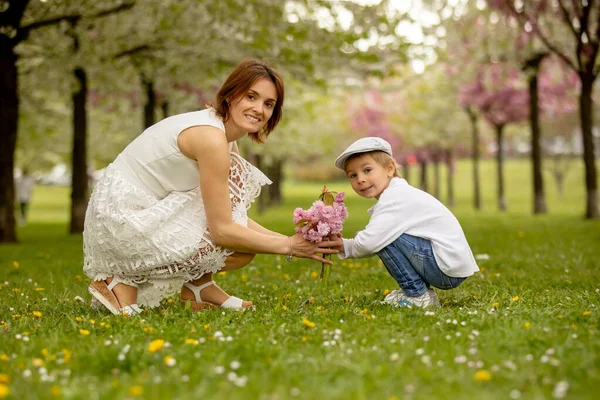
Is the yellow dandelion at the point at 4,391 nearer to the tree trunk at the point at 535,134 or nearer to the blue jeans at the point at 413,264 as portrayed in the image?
the blue jeans at the point at 413,264

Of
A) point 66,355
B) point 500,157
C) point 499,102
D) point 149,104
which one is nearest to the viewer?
point 66,355

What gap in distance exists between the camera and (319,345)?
3.76 m

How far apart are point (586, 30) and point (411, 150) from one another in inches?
921

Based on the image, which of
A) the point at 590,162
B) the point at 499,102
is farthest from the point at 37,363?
the point at 499,102

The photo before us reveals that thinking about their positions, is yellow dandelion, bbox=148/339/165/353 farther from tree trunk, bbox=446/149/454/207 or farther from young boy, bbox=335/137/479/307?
tree trunk, bbox=446/149/454/207

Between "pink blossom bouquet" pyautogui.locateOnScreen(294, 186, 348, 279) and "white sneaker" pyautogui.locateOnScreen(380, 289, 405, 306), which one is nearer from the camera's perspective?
"pink blossom bouquet" pyautogui.locateOnScreen(294, 186, 348, 279)

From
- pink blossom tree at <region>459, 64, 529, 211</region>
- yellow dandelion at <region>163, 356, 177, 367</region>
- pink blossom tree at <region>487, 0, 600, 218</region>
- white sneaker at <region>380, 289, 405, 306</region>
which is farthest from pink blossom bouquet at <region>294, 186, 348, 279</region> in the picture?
pink blossom tree at <region>459, 64, 529, 211</region>

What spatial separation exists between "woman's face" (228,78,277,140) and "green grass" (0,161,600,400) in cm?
148

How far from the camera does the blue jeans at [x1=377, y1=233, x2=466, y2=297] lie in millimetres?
4828

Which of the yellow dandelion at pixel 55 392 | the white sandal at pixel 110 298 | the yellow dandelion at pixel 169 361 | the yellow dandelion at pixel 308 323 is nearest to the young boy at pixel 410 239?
the yellow dandelion at pixel 308 323

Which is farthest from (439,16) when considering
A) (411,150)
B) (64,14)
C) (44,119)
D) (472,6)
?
(411,150)

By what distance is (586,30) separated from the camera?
49.2 feet

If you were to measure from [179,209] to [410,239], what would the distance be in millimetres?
1813

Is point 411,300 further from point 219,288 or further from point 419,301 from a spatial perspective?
point 219,288
